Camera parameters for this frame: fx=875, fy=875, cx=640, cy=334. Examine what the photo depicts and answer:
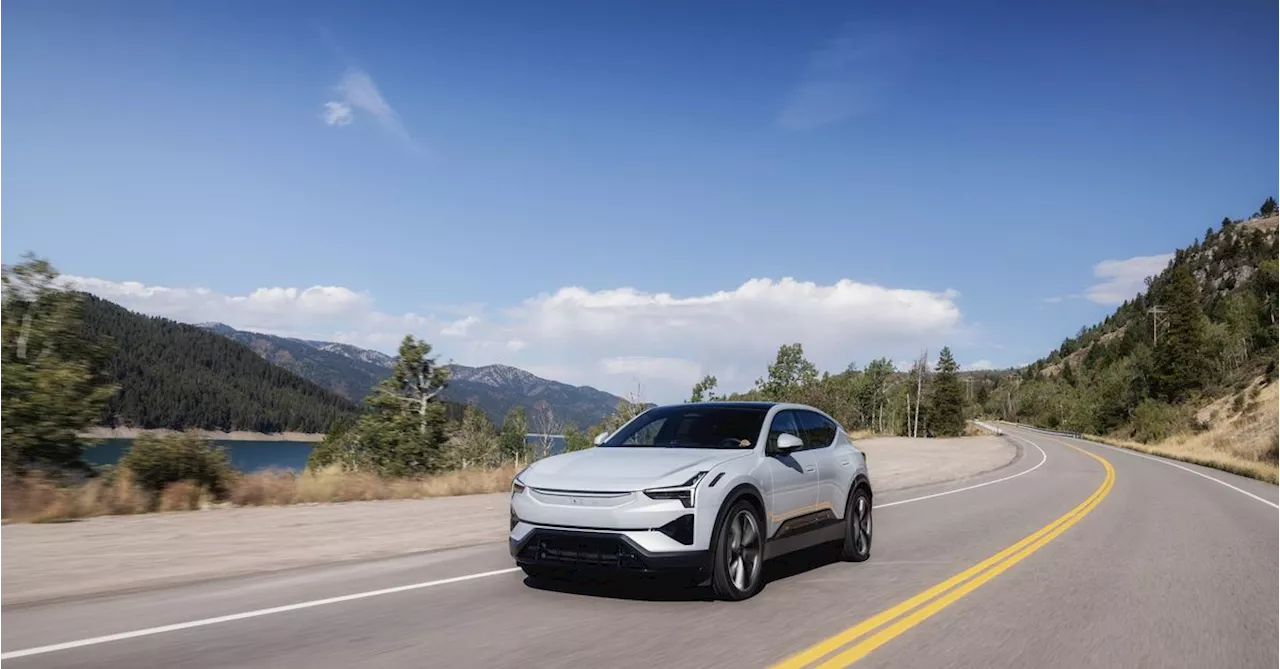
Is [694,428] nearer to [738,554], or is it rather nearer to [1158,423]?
[738,554]

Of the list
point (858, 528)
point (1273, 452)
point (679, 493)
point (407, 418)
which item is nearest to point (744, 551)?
point (679, 493)

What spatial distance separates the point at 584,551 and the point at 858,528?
4.42 metres

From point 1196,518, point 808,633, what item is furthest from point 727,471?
point 1196,518

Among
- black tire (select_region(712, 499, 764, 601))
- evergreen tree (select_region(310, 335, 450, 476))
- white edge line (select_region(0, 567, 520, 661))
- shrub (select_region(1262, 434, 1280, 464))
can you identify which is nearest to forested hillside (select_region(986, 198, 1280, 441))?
shrub (select_region(1262, 434, 1280, 464))

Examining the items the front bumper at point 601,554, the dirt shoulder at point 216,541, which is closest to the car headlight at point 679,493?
→ the front bumper at point 601,554

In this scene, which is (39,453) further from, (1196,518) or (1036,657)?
(1196,518)

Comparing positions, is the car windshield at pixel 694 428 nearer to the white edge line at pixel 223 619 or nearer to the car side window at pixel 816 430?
the car side window at pixel 816 430

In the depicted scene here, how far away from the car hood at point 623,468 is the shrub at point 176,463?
836 centimetres

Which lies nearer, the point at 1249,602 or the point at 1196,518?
the point at 1249,602

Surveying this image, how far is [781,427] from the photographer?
347 inches

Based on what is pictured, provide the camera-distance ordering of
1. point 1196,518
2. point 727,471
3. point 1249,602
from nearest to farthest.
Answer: point 727,471 < point 1249,602 < point 1196,518

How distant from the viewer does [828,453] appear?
9.47 metres

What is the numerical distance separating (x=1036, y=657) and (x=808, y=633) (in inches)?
57.9

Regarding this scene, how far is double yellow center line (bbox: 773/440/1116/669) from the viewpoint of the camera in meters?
5.47
